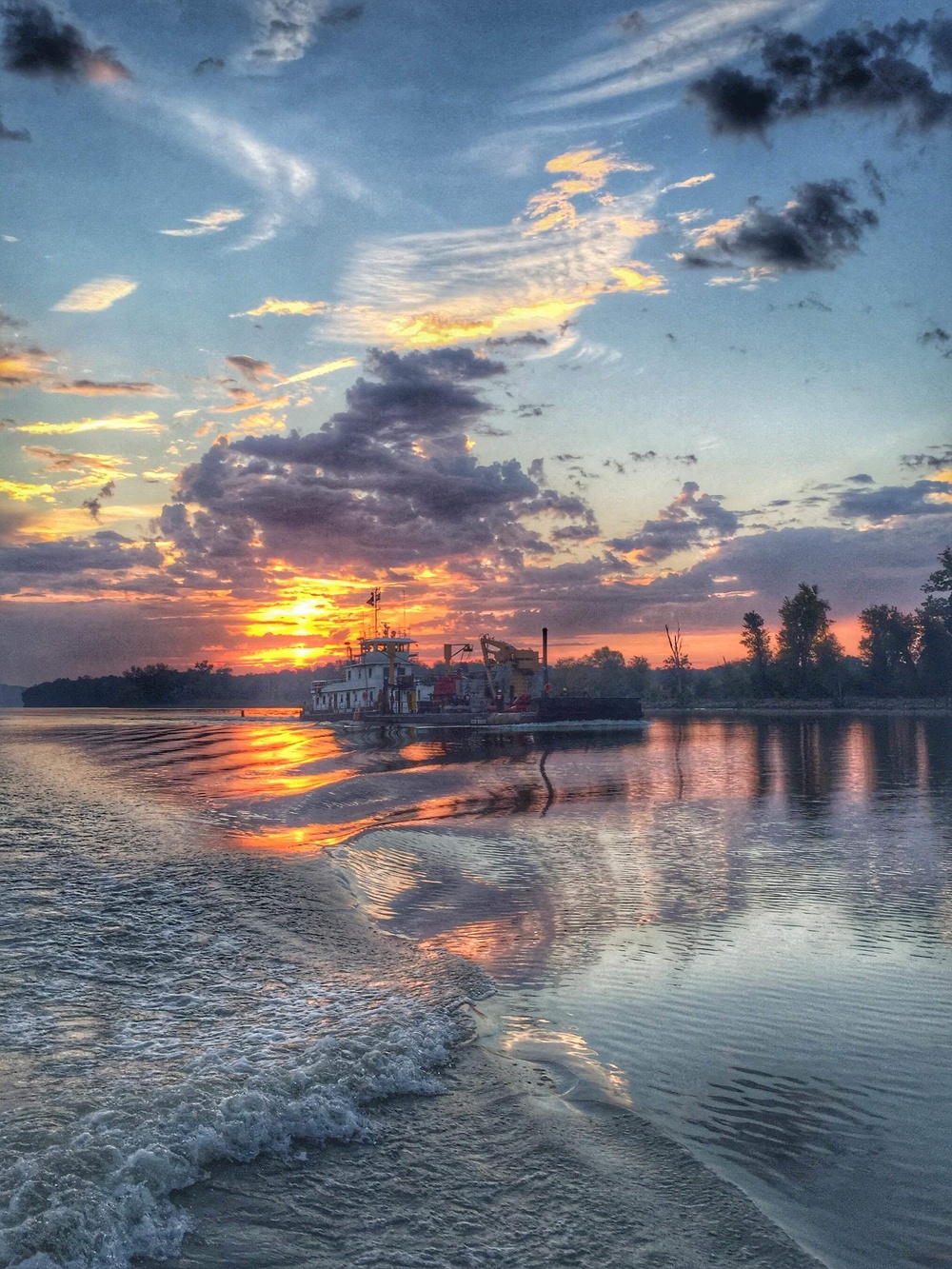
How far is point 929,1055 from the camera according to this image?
6578 mm

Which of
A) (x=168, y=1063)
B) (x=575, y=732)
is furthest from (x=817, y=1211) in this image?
(x=575, y=732)

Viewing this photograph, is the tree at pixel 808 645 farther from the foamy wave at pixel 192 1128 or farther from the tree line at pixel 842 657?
the foamy wave at pixel 192 1128

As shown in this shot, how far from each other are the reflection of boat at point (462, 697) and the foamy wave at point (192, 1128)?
223 feet

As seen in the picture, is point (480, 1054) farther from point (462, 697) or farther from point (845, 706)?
point (845, 706)

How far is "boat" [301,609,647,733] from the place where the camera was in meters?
78.2

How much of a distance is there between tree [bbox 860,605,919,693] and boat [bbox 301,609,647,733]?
55.6 m

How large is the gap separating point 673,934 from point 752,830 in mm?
9430

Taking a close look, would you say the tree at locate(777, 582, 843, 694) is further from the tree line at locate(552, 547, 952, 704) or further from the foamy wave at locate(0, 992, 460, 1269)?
the foamy wave at locate(0, 992, 460, 1269)

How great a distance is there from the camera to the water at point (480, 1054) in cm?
453

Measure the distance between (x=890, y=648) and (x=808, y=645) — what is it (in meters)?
12.0

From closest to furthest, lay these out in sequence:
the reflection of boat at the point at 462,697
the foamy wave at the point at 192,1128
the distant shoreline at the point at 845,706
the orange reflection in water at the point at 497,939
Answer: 1. the foamy wave at the point at 192,1128
2. the orange reflection in water at the point at 497,939
3. the reflection of boat at the point at 462,697
4. the distant shoreline at the point at 845,706

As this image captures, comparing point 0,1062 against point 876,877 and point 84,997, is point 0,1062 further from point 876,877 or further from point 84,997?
point 876,877

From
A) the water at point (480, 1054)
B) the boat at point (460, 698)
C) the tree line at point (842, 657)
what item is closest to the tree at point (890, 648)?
the tree line at point (842, 657)

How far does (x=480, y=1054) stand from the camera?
6762mm
